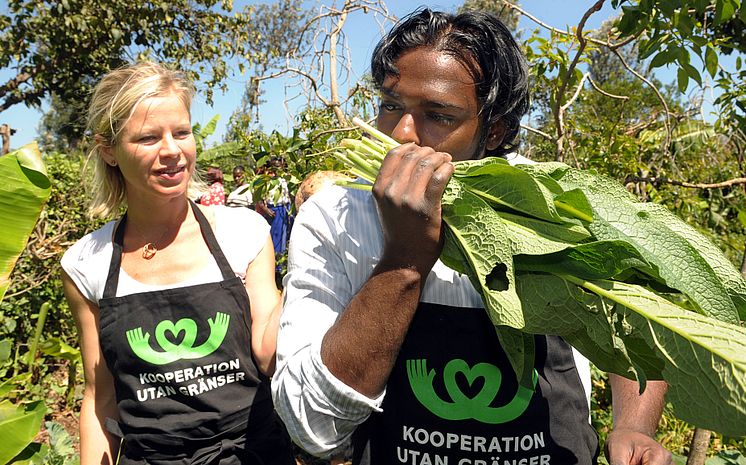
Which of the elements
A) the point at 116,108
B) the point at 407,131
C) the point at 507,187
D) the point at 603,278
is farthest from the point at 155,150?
the point at 603,278

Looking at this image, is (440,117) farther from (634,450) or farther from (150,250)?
(150,250)

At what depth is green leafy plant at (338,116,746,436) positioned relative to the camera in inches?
36.0

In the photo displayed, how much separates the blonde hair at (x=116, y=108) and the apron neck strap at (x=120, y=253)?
0.60 feet

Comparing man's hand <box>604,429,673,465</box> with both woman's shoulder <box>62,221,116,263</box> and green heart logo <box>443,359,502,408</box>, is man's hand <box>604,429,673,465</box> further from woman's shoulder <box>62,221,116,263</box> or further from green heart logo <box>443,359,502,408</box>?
woman's shoulder <box>62,221,116,263</box>

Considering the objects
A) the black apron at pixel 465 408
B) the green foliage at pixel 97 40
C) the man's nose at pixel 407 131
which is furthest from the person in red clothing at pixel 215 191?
the black apron at pixel 465 408

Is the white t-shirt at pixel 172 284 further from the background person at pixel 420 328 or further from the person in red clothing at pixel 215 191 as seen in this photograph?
the person in red clothing at pixel 215 191

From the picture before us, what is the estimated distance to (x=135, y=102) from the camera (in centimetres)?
194

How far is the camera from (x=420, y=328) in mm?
1314

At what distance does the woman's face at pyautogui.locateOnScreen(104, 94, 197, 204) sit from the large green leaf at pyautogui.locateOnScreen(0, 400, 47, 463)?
0.79 metres

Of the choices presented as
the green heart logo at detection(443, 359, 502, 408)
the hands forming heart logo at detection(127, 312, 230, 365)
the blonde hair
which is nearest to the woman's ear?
the blonde hair

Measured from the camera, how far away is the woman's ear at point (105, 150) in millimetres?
2051

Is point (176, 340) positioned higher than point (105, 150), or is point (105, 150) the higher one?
point (105, 150)

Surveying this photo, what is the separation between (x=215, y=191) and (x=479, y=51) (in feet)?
19.1

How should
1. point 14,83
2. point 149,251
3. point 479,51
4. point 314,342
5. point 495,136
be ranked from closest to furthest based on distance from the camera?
1. point 314,342
2. point 479,51
3. point 495,136
4. point 149,251
5. point 14,83
